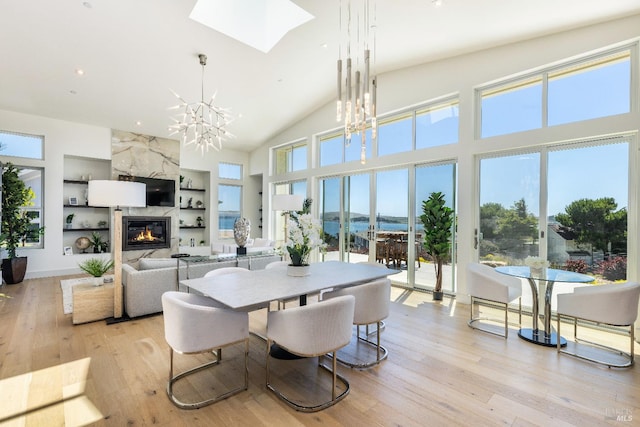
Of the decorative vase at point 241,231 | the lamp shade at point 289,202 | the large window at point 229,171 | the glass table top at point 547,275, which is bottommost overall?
the glass table top at point 547,275

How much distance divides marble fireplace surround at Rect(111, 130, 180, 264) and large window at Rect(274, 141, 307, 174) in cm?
260

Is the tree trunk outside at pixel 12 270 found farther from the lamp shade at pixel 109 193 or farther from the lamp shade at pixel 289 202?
the lamp shade at pixel 289 202

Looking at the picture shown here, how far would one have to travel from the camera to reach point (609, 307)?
2777mm

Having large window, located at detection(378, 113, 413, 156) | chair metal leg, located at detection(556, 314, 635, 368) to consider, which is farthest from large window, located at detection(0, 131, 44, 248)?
chair metal leg, located at detection(556, 314, 635, 368)

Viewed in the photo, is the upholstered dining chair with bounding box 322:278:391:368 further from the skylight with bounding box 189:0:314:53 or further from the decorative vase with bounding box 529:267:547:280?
the skylight with bounding box 189:0:314:53

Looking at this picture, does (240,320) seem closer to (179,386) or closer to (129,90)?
(179,386)

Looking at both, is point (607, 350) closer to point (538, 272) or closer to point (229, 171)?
point (538, 272)

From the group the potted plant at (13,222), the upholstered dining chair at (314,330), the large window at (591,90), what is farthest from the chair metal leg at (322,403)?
the potted plant at (13,222)

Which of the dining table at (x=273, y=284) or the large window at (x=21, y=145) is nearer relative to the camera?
the dining table at (x=273, y=284)

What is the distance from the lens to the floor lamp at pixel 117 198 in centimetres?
336

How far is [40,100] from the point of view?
18.1 ft

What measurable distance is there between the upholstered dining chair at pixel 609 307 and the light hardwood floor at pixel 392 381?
0.21 meters

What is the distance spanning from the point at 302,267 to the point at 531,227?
3.37m

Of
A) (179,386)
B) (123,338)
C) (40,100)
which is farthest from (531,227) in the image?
(40,100)
